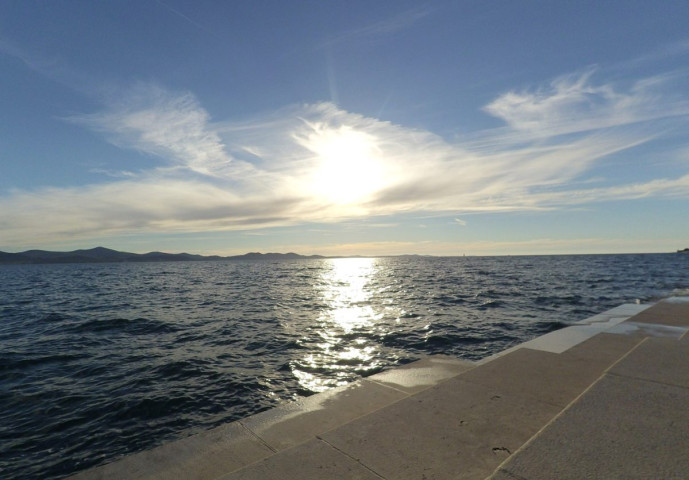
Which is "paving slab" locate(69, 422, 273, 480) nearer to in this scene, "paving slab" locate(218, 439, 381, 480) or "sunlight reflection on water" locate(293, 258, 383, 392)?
"paving slab" locate(218, 439, 381, 480)

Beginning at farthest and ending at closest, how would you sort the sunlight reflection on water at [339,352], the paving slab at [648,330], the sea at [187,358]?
the sunlight reflection on water at [339,352], the paving slab at [648,330], the sea at [187,358]

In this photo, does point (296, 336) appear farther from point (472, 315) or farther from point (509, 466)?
point (509, 466)

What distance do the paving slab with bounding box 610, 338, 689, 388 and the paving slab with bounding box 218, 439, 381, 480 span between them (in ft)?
13.9

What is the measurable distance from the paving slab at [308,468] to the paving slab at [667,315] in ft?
35.4

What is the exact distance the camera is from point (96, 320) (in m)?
17.2

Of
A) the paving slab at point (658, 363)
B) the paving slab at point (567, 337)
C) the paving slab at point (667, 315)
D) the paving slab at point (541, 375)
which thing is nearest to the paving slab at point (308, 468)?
the paving slab at point (541, 375)

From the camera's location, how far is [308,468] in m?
3.21

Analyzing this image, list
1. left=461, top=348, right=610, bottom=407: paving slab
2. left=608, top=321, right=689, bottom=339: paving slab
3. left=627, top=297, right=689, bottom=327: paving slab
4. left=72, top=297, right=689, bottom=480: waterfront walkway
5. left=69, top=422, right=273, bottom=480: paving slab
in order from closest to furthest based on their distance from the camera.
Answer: left=72, top=297, right=689, bottom=480: waterfront walkway, left=69, top=422, right=273, bottom=480: paving slab, left=461, top=348, right=610, bottom=407: paving slab, left=608, top=321, right=689, bottom=339: paving slab, left=627, top=297, right=689, bottom=327: paving slab

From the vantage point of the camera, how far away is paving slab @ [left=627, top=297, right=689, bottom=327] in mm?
9742

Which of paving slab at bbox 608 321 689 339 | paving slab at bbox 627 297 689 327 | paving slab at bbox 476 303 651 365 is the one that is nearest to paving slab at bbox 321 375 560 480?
paving slab at bbox 476 303 651 365

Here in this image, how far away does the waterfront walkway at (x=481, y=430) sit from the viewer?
118 inches

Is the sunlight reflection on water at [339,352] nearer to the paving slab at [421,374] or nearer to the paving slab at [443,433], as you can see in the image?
the paving slab at [421,374]

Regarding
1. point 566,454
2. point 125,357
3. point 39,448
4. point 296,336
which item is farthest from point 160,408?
point 566,454

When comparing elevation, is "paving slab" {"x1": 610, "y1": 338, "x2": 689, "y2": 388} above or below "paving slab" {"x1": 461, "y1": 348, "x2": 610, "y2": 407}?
above
